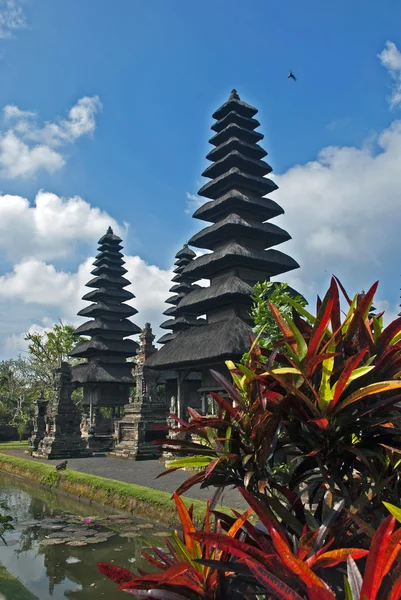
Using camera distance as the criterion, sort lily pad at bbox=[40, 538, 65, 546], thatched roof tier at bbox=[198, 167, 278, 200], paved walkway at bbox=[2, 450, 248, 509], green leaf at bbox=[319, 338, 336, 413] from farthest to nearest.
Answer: thatched roof tier at bbox=[198, 167, 278, 200], paved walkway at bbox=[2, 450, 248, 509], lily pad at bbox=[40, 538, 65, 546], green leaf at bbox=[319, 338, 336, 413]

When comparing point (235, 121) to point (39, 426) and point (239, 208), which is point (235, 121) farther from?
point (39, 426)

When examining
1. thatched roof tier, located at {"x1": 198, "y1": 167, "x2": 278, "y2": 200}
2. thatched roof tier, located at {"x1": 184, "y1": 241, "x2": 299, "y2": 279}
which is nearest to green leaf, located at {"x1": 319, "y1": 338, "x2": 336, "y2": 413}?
thatched roof tier, located at {"x1": 184, "y1": 241, "x2": 299, "y2": 279}

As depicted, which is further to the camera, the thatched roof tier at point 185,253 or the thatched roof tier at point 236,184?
the thatched roof tier at point 185,253

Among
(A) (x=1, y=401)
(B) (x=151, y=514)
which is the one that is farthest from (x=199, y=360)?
(A) (x=1, y=401)

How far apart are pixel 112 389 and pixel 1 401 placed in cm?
1078

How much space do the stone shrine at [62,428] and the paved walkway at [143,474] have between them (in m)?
0.78

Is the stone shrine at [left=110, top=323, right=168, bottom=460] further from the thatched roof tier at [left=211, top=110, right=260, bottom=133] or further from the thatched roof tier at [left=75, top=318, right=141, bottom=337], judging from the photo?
the thatched roof tier at [left=211, top=110, right=260, bottom=133]

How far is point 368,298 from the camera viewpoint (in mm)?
2348

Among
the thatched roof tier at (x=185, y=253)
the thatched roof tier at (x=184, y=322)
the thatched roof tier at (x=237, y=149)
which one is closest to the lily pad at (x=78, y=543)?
the thatched roof tier at (x=237, y=149)

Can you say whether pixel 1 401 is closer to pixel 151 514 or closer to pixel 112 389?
pixel 112 389

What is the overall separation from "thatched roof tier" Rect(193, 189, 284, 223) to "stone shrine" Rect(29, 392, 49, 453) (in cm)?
1201

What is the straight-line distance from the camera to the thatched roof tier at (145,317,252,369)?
16.9 meters

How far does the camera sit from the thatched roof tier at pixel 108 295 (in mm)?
32844

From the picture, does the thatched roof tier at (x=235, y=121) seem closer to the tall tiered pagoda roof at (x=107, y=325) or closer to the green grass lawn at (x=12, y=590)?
the tall tiered pagoda roof at (x=107, y=325)
